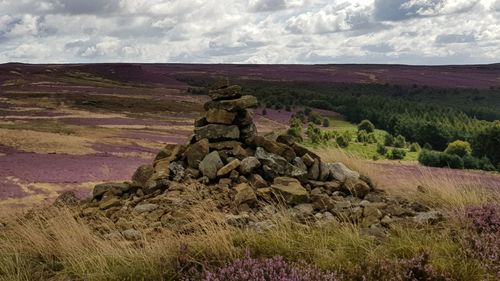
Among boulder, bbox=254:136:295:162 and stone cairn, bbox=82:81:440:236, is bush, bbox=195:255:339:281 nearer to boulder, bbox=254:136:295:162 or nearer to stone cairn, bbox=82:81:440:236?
stone cairn, bbox=82:81:440:236

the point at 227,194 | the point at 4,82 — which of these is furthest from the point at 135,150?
the point at 4,82

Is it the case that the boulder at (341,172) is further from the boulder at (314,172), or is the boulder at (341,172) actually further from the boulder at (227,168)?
the boulder at (227,168)

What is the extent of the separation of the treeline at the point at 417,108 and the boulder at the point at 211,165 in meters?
32.7

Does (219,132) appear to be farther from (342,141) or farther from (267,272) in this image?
(342,141)

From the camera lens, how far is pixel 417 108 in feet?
205

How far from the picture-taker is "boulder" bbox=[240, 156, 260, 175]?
8820 millimetres

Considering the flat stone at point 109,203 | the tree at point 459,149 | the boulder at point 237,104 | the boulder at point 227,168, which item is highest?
the boulder at point 237,104

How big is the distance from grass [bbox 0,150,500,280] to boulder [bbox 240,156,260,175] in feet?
5.55

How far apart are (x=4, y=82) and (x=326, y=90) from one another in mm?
48833

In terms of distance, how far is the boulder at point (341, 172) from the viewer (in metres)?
9.30

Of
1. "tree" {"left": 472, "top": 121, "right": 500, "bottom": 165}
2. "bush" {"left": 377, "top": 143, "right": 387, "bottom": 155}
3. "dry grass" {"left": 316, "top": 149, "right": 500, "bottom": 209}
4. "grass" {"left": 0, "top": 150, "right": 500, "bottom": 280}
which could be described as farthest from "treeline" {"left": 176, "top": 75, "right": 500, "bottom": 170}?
"grass" {"left": 0, "top": 150, "right": 500, "bottom": 280}

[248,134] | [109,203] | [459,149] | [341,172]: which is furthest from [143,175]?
[459,149]

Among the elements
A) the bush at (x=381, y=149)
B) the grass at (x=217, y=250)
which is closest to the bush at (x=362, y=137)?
the bush at (x=381, y=149)

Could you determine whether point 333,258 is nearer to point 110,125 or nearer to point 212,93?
point 212,93
